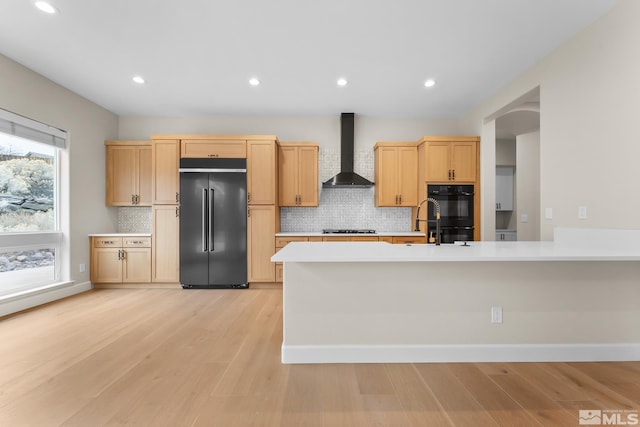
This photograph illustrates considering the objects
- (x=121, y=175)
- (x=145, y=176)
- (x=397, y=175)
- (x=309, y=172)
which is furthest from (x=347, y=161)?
(x=121, y=175)

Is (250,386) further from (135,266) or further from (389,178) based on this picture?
(389,178)

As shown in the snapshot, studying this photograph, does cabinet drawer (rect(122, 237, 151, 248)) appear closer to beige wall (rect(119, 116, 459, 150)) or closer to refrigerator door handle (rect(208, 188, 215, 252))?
refrigerator door handle (rect(208, 188, 215, 252))

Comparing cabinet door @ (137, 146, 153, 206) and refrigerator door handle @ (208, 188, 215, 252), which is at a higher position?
cabinet door @ (137, 146, 153, 206)

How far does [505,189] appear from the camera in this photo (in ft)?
21.5

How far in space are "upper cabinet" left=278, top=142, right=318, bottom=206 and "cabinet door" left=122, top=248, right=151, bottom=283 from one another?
232cm

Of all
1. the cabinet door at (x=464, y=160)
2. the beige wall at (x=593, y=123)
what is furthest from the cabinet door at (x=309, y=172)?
the beige wall at (x=593, y=123)

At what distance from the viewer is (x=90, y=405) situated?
1.73m

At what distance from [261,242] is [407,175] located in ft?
8.57

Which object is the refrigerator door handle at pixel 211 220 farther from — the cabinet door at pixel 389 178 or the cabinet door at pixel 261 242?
the cabinet door at pixel 389 178

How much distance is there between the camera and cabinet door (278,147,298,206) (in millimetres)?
4871

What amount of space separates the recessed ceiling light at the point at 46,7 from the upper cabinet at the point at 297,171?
9.62ft

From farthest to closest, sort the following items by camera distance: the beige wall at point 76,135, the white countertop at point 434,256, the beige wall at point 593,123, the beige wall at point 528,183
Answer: the beige wall at point 528,183, the beige wall at point 76,135, the beige wall at point 593,123, the white countertop at point 434,256

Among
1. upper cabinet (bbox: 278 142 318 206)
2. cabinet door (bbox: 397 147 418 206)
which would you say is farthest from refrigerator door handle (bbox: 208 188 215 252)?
cabinet door (bbox: 397 147 418 206)

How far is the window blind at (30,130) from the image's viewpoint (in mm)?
3310
